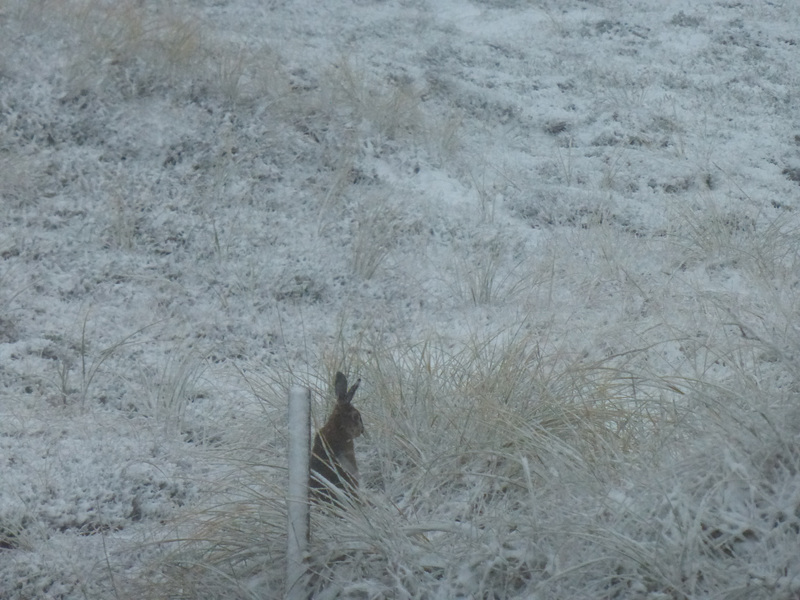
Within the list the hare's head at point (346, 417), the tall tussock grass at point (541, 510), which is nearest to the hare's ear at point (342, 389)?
the hare's head at point (346, 417)

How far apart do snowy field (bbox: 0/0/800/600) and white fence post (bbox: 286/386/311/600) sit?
2.6 inches

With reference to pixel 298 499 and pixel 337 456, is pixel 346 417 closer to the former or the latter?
pixel 337 456

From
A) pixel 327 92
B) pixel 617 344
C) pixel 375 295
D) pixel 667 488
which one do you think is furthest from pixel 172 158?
pixel 667 488

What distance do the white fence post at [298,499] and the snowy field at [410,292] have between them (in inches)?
2.6

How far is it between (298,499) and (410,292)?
6.52ft

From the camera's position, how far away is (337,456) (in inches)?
93.0

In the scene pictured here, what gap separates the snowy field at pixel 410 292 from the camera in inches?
83.4

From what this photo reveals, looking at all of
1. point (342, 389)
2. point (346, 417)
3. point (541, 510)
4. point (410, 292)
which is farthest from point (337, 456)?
point (410, 292)

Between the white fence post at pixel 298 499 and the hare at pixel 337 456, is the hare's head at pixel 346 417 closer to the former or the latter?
the hare at pixel 337 456

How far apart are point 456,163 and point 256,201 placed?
124 centimetres

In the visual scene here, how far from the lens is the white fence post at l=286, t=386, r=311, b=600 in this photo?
2076mm

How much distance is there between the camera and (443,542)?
7.06 feet

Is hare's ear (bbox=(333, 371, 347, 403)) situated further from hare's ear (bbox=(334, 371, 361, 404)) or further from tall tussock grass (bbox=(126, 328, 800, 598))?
tall tussock grass (bbox=(126, 328, 800, 598))

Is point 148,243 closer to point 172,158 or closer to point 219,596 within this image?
A: point 172,158
